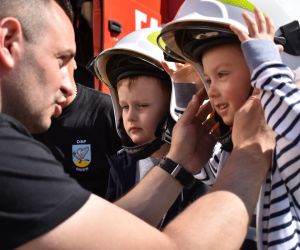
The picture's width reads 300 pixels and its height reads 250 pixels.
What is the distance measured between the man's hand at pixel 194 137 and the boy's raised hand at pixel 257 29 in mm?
449

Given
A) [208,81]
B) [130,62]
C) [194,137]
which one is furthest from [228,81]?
[130,62]

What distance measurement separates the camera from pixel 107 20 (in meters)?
3.66

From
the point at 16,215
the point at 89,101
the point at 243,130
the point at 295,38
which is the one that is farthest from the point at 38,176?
the point at 89,101

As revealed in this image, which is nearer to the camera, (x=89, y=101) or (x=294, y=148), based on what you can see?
(x=294, y=148)

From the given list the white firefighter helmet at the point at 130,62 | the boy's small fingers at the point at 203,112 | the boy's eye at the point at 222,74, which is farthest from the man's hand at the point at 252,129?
the white firefighter helmet at the point at 130,62

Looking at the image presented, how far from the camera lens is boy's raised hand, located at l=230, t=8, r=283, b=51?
1453 millimetres

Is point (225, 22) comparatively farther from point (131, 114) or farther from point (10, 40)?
point (131, 114)

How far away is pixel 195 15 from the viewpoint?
5.49 ft

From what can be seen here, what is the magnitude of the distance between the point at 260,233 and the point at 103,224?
1.54 ft

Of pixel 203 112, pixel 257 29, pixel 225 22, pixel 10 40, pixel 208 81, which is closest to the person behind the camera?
pixel 10 40

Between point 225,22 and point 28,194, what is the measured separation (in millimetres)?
815

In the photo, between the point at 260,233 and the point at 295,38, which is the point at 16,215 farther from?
the point at 295,38

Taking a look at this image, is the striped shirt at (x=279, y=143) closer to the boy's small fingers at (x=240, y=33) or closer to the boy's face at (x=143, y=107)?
the boy's small fingers at (x=240, y=33)

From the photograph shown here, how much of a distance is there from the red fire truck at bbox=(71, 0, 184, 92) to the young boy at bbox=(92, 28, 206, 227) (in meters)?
1.22
